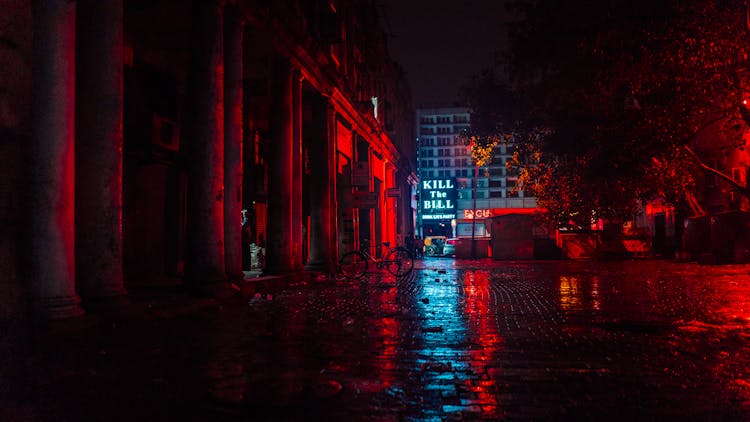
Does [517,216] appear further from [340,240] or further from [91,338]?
[91,338]

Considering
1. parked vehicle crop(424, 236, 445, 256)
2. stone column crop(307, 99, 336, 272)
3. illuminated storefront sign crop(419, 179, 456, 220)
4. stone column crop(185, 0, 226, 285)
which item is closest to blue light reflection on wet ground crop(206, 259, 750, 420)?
stone column crop(185, 0, 226, 285)

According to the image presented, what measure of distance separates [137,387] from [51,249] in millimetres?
3407

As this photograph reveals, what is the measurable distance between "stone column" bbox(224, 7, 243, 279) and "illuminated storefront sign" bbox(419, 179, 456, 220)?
215 ft

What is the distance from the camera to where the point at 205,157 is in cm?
1148

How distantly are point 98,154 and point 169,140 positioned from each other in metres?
7.36

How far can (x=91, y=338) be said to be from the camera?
687cm

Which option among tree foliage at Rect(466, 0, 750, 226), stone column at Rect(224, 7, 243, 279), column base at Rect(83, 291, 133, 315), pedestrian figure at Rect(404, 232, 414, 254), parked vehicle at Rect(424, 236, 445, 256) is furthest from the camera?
parked vehicle at Rect(424, 236, 445, 256)

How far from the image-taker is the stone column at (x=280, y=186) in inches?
629

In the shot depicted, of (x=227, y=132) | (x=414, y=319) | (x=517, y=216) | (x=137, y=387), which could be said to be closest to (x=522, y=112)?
(x=517, y=216)

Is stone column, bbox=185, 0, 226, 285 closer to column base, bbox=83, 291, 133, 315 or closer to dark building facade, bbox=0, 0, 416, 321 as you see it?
dark building facade, bbox=0, 0, 416, 321

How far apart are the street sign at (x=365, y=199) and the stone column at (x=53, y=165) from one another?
1768 cm

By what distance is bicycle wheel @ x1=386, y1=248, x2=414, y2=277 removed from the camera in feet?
64.0

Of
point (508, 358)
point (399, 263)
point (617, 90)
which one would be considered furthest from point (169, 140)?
point (617, 90)

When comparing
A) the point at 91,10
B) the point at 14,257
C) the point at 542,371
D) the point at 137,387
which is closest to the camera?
the point at 14,257
